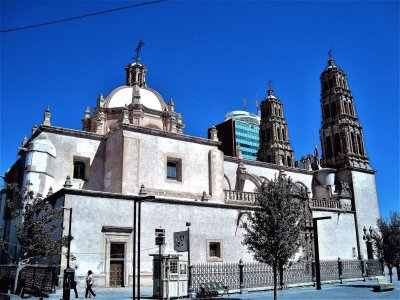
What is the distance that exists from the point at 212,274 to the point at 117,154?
11.5m

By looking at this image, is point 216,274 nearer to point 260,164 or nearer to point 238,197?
point 238,197

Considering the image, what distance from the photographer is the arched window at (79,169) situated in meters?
28.5

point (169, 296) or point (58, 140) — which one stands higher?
point (58, 140)

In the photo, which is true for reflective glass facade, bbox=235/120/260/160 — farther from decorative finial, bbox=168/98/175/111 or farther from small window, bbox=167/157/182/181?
small window, bbox=167/157/182/181

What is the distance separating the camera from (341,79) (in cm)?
4509

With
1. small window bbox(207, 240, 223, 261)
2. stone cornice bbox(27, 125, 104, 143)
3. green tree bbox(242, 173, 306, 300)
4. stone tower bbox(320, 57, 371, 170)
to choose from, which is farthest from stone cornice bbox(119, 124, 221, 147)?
stone tower bbox(320, 57, 371, 170)

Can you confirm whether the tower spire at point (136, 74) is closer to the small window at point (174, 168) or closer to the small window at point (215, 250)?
the small window at point (174, 168)

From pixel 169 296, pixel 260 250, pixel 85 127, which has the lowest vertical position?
pixel 169 296

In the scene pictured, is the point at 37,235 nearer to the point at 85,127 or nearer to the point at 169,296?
the point at 169,296

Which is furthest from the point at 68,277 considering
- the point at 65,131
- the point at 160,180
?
the point at 65,131

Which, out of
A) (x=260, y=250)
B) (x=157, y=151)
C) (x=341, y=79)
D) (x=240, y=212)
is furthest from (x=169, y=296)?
(x=341, y=79)

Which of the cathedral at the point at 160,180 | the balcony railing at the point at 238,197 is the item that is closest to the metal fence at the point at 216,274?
the cathedral at the point at 160,180

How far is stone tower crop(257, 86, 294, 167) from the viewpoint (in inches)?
2154

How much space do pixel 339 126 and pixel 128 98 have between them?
22097mm
